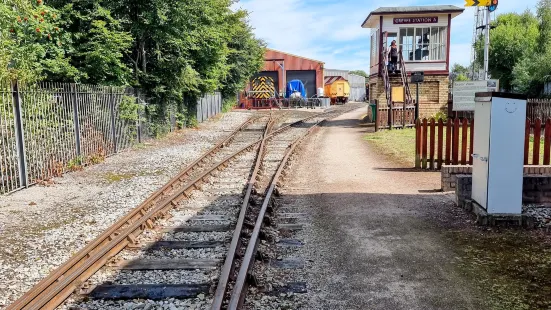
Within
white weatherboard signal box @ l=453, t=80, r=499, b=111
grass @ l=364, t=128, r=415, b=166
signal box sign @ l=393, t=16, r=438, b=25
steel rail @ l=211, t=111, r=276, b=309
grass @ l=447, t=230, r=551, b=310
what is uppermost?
signal box sign @ l=393, t=16, r=438, b=25

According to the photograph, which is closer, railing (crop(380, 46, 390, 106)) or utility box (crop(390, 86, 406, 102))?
railing (crop(380, 46, 390, 106))

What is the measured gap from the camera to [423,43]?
2705cm

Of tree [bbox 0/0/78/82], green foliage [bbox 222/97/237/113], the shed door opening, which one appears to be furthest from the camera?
the shed door opening

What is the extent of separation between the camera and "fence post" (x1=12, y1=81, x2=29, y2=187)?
10.0 meters

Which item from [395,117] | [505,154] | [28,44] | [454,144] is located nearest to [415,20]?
[395,117]

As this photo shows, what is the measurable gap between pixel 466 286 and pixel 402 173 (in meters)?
6.82

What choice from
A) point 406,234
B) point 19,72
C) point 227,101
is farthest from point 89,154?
point 227,101

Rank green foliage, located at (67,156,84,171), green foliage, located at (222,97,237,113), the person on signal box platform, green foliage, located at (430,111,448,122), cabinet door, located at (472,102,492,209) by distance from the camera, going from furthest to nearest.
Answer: green foliage, located at (222,97,237,113), the person on signal box platform, green foliage, located at (430,111,448,122), green foliage, located at (67,156,84,171), cabinet door, located at (472,102,492,209)

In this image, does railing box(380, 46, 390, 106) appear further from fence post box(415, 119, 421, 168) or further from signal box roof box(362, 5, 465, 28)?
fence post box(415, 119, 421, 168)

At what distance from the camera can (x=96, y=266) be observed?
18.0ft

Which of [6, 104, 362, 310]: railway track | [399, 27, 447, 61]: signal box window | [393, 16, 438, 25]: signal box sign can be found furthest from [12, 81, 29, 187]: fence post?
[399, 27, 447, 61]: signal box window

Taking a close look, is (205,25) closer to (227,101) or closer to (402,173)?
(402,173)

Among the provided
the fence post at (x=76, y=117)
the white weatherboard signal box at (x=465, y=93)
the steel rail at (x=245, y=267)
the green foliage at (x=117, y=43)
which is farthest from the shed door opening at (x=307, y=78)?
the steel rail at (x=245, y=267)

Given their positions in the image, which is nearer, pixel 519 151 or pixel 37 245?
pixel 37 245
